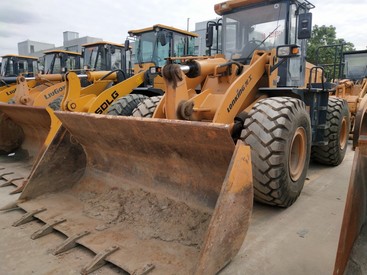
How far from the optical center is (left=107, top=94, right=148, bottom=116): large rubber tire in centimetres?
518

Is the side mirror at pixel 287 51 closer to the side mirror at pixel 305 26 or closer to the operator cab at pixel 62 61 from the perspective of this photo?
the side mirror at pixel 305 26

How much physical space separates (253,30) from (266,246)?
317 centimetres

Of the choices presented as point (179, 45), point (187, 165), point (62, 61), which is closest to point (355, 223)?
point (187, 165)

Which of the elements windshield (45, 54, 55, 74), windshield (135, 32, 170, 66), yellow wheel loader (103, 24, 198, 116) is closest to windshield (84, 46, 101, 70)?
yellow wheel loader (103, 24, 198, 116)

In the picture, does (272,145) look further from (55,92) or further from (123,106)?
(55,92)

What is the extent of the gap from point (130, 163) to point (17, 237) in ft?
4.23

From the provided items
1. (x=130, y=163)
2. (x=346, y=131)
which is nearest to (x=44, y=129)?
(x=130, y=163)

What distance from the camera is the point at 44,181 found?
12.1 feet

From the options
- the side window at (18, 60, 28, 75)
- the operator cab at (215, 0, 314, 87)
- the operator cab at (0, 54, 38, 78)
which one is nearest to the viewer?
the operator cab at (215, 0, 314, 87)

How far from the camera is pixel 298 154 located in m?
4.04

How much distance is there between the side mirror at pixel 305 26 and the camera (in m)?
4.11

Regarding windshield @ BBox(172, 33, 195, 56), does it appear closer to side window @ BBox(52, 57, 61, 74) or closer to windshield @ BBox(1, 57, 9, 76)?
side window @ BBox(52, 57, 61, 74)

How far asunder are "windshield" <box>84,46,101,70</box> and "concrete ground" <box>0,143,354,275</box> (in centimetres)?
774

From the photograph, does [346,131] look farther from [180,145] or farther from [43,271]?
[43,271]
